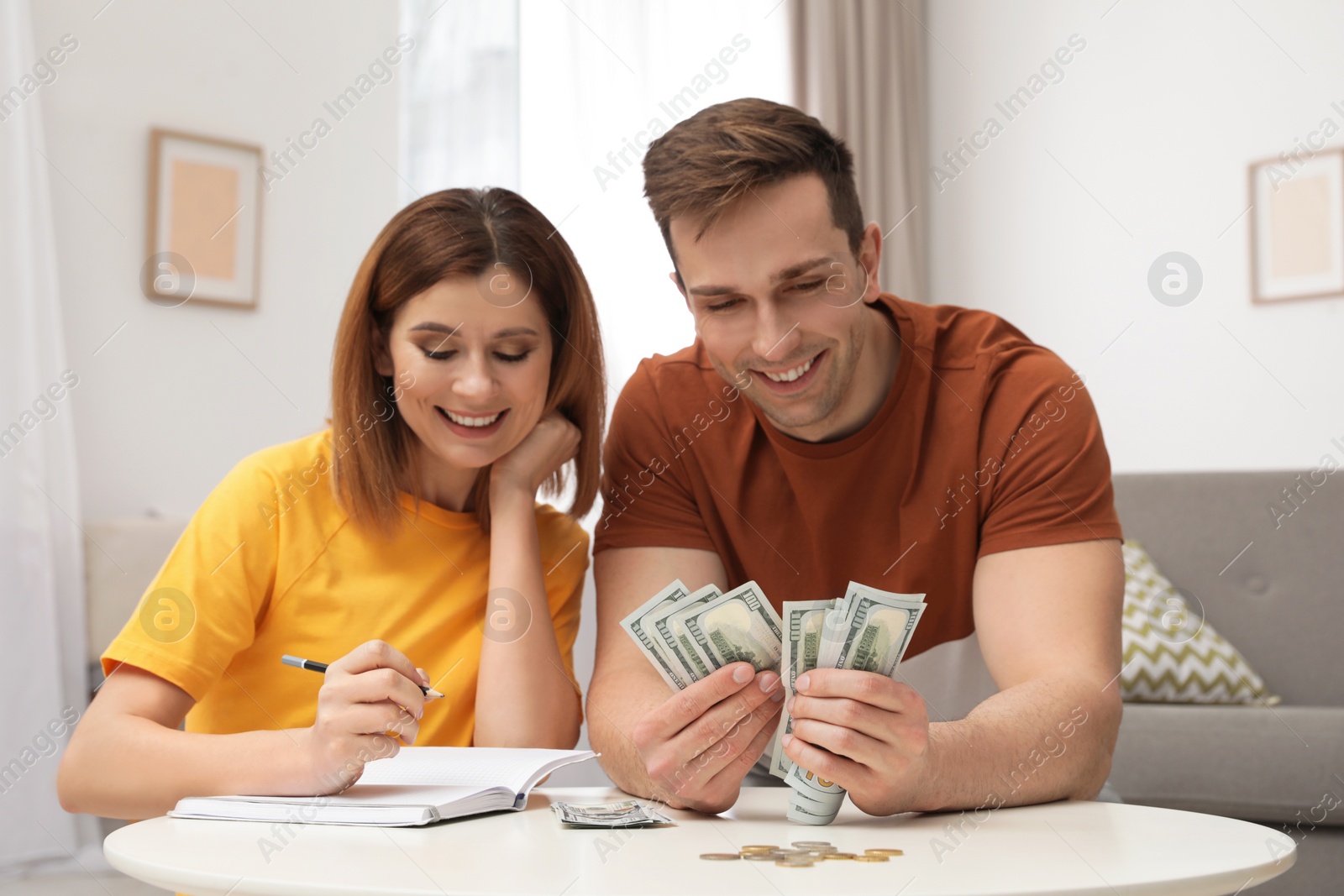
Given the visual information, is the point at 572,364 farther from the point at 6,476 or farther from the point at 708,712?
the point at 6,476

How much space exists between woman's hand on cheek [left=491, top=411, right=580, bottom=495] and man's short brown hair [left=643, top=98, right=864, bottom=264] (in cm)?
32

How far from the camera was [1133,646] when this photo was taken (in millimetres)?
3010

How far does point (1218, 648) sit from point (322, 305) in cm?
290

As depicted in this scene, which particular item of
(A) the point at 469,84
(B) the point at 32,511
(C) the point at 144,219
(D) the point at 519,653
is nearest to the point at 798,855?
(D) the point at 519,653

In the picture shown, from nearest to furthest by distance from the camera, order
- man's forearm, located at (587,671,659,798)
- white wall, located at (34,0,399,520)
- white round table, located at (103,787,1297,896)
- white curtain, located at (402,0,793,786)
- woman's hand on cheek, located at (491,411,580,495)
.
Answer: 1. white round table, located at (103,787,1297,896)
2. man's forearm, located at (587,671,659,798)
3. woman's hand on cheek, located at (491,411,580,495)
4. white wall, located at (34,0,399,520)
5. white curtain, located at (402,0,793,786)

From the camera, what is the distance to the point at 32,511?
310 centimetres

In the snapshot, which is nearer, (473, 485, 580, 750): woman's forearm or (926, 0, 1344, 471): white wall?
(473, 485, 580, 750): woman's forearm

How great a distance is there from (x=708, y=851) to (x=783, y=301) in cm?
85

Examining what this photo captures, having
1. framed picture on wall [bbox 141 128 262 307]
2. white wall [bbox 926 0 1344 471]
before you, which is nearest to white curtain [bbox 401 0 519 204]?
framed picture on wall [bbox 141 128 262 307]

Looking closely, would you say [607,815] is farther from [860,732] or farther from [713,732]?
[860,732]

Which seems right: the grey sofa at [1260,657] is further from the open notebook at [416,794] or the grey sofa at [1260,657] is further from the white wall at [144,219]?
the white wall at [144,219]

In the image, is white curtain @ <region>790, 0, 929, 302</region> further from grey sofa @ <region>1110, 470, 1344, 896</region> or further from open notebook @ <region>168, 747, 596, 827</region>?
open notebook @ <region>168, 747, 596, 827</region>

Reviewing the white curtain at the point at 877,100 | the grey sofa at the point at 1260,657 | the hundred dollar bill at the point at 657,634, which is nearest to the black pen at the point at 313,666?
the hundred dollar bill at the point at 657,634

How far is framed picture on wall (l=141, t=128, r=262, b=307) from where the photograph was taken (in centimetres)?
357
